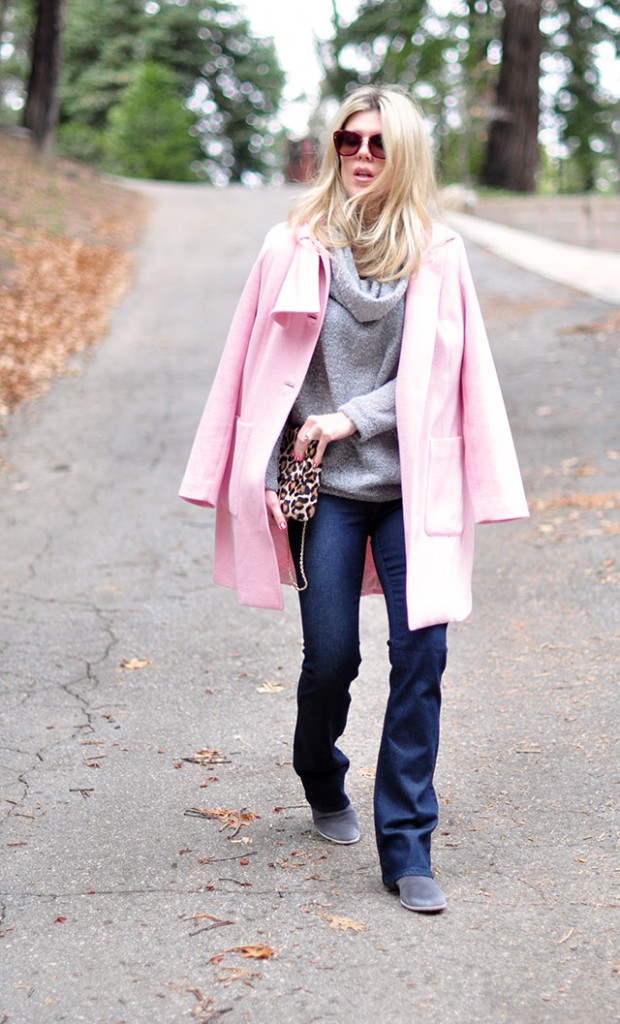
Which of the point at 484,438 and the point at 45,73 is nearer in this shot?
the point at 484,438

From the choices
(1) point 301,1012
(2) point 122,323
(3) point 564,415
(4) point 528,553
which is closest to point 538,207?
(2) point 122,323

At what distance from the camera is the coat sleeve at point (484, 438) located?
339 cm

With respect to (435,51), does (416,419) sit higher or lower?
lower

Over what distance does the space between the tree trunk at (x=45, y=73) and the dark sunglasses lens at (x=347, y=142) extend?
75.0 feet

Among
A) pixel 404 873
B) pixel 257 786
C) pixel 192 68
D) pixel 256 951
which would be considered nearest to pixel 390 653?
pixel 404 873

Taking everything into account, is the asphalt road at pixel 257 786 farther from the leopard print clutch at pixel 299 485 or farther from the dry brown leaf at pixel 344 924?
the leopard print clutch at pixel 299 485

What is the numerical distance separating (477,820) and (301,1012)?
46.9 inches

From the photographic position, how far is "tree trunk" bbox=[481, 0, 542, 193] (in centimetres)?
2761

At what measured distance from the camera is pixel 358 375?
11.3 feet

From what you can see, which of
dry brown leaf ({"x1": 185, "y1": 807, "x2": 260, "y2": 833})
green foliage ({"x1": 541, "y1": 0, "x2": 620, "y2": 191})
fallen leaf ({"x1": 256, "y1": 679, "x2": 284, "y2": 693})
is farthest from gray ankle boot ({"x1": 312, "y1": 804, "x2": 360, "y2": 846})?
green foliage ({"x1": 541, "y1": 0, "x2": 620, "y2": 191})

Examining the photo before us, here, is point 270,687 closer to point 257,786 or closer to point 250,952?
point 257,786

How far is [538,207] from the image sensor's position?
2511 centimetres

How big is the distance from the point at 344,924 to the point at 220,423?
1359mm

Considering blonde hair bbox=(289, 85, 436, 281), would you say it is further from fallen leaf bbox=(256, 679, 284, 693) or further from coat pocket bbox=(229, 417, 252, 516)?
fallen leaf bbox=(256, 679, 284, 693)
